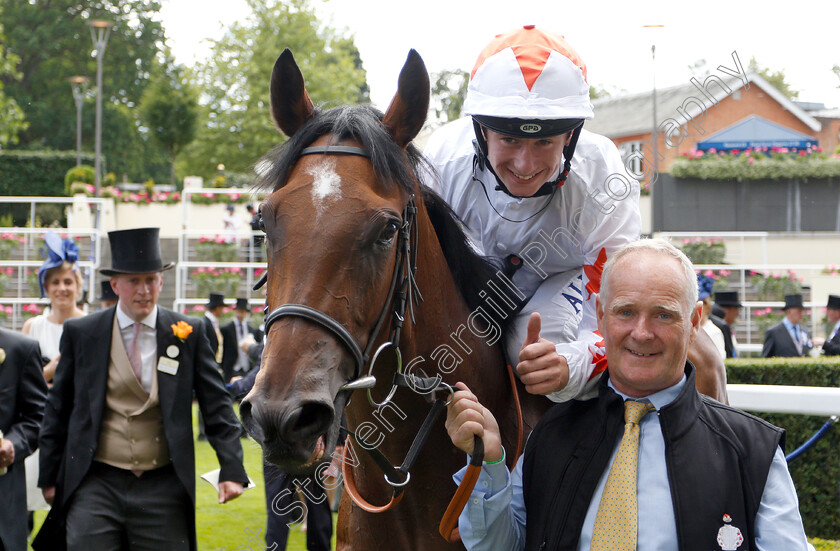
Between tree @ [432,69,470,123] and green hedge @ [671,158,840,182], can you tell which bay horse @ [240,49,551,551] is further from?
tree @ [432,69,470,123]

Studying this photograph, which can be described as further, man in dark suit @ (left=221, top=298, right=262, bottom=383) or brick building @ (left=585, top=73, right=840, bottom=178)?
brick building @ (left=585, top=73, right=840, bottom=178)

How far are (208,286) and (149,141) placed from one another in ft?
107

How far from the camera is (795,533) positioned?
5.72 feet

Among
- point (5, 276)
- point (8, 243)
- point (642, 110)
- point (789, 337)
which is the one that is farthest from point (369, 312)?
point (642, 110)

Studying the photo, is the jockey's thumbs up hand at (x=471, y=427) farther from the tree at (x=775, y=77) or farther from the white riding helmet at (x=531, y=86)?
the tree at (x=775, y=77)

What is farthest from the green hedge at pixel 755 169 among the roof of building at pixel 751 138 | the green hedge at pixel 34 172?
the green hedge at pixel 34 172

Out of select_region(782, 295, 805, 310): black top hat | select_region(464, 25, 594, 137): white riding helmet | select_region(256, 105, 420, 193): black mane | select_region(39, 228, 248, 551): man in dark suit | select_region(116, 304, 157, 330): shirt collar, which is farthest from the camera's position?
select_region(782, 295, 805, 310): black top hat

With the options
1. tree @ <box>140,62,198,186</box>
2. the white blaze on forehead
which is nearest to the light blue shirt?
the white blaze on forehead

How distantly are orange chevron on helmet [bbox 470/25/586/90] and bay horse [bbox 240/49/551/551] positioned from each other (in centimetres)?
34

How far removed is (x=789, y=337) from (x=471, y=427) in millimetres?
10111

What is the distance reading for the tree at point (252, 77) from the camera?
98.2ft

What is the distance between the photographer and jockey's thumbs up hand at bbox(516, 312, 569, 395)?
7.18ft

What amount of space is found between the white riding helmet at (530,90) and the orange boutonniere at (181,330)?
8.22ft

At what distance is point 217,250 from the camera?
1672 centimetres
